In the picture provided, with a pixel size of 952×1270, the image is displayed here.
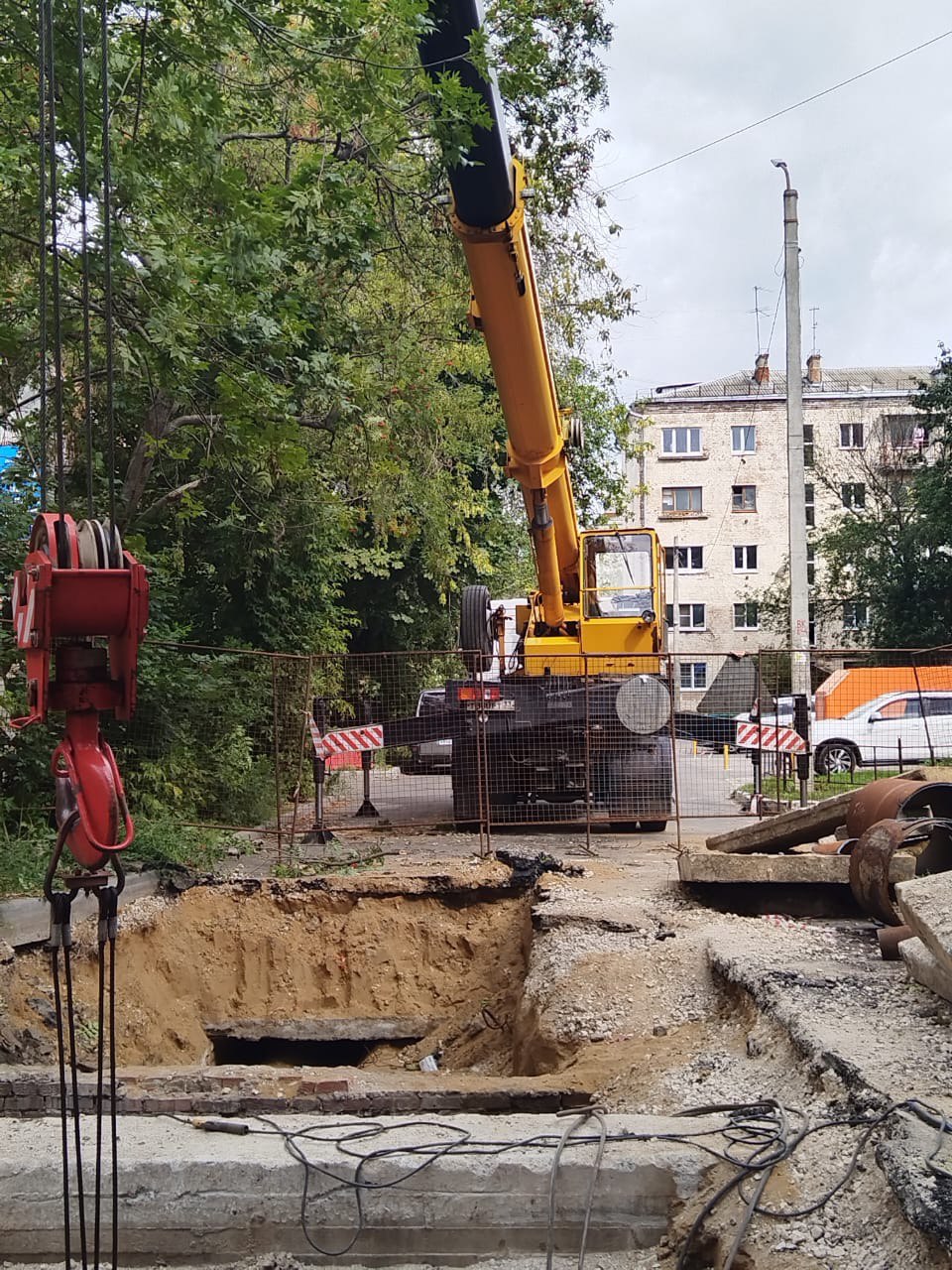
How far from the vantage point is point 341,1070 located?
646cm

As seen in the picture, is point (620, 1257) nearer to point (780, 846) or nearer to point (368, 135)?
point (780, 846)

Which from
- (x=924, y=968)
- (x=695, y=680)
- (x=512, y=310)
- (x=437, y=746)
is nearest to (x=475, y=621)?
(x=437, y=746)

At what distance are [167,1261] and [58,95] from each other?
6.49 meters

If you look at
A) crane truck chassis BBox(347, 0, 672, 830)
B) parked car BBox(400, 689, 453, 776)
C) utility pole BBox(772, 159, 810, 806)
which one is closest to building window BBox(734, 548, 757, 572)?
utility pole BBox(772, 159, 810, 806)

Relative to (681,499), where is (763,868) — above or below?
below

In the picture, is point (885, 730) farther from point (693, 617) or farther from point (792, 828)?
point (693, 617)

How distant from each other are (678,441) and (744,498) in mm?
3419

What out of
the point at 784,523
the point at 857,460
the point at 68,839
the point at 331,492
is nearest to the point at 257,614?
the point at 331,492

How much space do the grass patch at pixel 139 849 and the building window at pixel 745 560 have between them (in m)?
35.6

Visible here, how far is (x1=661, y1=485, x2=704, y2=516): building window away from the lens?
44844mm

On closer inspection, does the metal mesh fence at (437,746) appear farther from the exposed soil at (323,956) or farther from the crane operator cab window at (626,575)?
the exposed soil at (323,956)

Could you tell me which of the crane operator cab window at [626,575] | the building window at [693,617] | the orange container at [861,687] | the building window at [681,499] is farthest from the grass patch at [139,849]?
the building window at [681,499]

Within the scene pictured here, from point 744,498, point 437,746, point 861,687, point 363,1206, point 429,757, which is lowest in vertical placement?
point 363,1206

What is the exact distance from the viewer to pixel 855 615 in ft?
116
